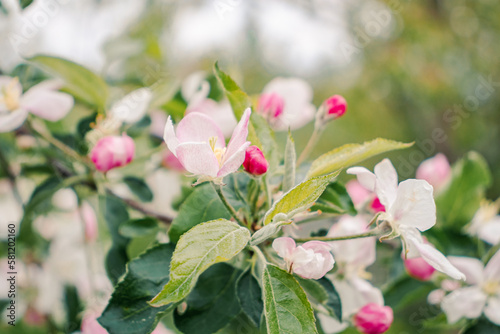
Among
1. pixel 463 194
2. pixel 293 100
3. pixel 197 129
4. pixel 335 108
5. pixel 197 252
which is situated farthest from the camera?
pixel 463 194

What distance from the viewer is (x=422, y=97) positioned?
139 inches

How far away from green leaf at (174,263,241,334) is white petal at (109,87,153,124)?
0.34 m

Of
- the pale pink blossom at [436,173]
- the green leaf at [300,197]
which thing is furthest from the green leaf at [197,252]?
the pale pink blossom at [436,173]

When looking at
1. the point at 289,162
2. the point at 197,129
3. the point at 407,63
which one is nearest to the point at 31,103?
the point at 197,129

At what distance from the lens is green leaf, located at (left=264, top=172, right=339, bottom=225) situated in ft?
1.45

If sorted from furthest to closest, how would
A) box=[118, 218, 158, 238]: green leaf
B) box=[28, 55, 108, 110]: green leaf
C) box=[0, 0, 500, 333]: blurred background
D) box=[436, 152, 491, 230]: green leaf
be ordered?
box=[0, 0, 500, 333]: blurred background, box=[436, 152, 491, 230]: green leaf, box=[28, 55, 108, 110]: green leaf, box=[118, 218, 158, 238]: green leaf

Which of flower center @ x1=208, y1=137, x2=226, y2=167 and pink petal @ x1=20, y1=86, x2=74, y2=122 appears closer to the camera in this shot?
flower center @ x1=208, y1=137, x2=226, y2=167

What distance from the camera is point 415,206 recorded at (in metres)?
0.49

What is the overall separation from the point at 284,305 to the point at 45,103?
50 centimetres

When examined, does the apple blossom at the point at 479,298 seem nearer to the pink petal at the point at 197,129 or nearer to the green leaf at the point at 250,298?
the green leaf at the point at 250,298

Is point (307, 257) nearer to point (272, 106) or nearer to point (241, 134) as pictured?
point (241, 134)

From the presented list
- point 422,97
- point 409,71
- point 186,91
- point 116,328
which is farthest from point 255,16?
point 116,328

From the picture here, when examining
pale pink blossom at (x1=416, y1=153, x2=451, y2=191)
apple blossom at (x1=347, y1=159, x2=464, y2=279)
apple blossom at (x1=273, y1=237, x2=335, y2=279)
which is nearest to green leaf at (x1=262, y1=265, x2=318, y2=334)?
apple blossom at (x1=273, y1=237, x2=335, y2=279)

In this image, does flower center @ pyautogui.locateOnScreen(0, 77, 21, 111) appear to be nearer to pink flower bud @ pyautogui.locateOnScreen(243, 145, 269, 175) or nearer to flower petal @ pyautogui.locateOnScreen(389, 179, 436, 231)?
pink flower bud @ pyautogui.locateOnScreen(243, 145, 269, 175)
